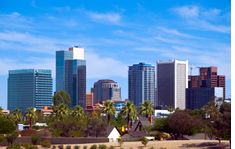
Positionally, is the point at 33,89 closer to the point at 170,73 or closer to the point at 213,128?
the point at 170,73

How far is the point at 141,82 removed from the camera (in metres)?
115

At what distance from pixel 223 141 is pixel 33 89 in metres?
68.5

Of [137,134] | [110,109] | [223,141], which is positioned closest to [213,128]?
[223,141]

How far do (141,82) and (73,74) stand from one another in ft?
48.2

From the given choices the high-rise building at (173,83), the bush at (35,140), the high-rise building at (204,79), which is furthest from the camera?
the high-rise building at (173,83)

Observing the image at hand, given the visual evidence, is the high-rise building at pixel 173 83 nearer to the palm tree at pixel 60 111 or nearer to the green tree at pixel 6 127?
the palm tree at pixel 60 111

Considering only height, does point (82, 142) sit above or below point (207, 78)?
below

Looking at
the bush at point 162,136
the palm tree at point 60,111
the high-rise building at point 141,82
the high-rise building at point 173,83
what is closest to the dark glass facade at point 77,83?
the high-rise building at point 141,82

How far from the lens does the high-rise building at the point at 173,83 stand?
3221 inches

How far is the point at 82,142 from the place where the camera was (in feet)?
91.2

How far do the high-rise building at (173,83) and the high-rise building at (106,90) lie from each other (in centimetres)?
3340

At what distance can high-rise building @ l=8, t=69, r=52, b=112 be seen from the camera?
84.3 meters

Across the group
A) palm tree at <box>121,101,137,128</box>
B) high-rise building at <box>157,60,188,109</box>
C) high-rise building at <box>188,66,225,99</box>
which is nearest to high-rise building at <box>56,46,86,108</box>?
high-rise building at <box>157,60,188,109</box>

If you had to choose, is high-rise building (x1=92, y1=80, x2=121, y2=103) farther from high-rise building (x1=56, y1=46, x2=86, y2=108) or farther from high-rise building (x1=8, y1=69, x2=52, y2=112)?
high-rise building (x1=8, y1=69, x2=52, y2=112)
